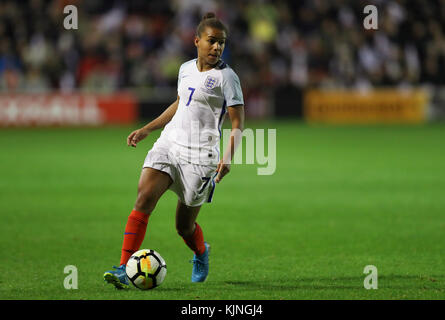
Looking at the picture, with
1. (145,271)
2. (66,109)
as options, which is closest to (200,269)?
(145,271)

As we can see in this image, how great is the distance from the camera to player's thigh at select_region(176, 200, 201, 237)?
5.96m

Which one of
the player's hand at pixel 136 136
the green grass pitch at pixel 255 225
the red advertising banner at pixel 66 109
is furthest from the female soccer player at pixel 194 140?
the red advertising banner at pixel 66 109

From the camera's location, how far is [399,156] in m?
15.7

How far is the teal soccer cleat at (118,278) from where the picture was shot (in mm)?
5547

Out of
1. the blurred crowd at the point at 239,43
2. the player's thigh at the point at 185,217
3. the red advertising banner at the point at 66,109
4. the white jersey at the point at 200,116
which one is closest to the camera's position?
the white jersey at the point at 200,116

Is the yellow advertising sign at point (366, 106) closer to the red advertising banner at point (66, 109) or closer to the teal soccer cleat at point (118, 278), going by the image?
the red advertising banner at point (66, 109)

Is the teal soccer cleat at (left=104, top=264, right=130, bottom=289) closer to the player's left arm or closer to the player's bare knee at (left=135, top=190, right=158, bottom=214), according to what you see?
the player's bare knee at (left=135, top=190, right=158, bottom=214)

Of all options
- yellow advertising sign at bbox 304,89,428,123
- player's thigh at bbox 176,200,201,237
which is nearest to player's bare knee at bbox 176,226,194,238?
player's thigh at bbox 176,200,201,237

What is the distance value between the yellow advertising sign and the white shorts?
19.0 meters

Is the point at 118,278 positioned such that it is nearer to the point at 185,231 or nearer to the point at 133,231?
the point at 133,231

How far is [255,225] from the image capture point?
8828 millimetres

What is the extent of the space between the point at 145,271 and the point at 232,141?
116 centimetres

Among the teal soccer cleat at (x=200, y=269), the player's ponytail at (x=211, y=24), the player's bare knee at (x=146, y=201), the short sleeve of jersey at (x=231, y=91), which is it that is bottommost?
the teal soccer cleat at (x=200, y=269)

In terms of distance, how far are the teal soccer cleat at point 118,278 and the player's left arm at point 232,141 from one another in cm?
98
